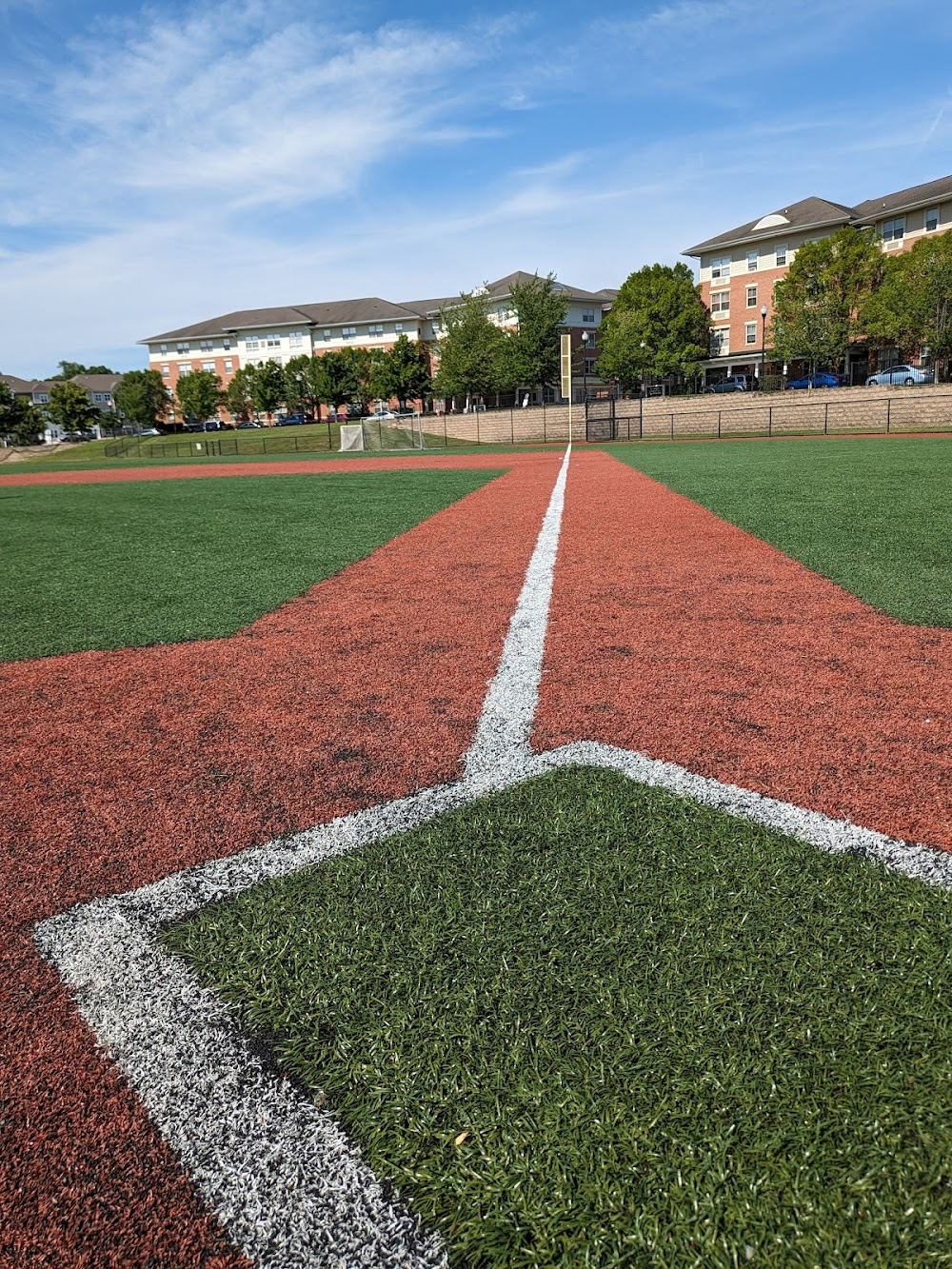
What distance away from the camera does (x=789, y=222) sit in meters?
55.6

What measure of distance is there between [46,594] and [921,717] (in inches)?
254

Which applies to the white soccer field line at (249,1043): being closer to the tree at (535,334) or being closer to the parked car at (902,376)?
the parked car at (902,376)

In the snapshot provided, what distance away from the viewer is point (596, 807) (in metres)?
2.50

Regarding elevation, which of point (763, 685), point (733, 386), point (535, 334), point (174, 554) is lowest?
point (763, 685)

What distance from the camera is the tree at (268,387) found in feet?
250

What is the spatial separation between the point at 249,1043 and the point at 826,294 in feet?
181

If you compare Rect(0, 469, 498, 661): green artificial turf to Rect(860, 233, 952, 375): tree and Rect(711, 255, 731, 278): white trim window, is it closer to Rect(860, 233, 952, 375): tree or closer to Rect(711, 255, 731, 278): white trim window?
Rect(860, 233, 952, 375): tree

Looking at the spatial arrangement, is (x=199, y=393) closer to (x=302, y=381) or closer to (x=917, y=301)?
(x=302, y=381)

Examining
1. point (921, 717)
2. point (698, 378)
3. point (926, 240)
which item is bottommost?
point (921, 717)

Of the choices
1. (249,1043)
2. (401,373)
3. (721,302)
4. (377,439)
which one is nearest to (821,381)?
(721,302)

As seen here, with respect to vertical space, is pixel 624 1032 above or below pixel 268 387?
below

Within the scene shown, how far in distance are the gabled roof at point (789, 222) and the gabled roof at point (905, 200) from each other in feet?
3.65

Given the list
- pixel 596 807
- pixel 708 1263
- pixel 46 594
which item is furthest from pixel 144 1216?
pixel 46 594

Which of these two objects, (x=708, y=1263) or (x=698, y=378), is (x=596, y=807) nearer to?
(x=708, y=1263)
